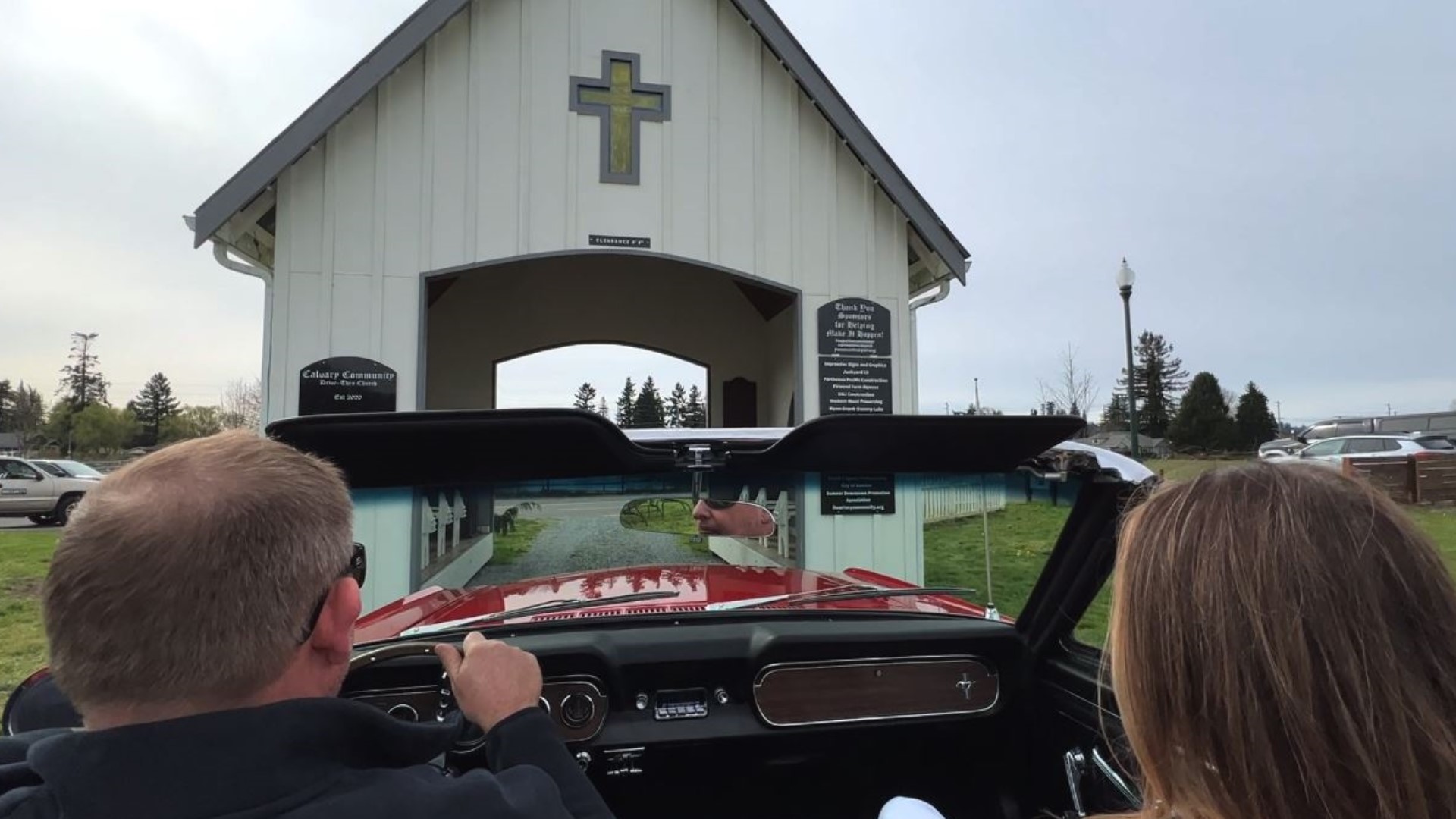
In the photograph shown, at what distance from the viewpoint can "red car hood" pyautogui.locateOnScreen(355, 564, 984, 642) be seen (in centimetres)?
220

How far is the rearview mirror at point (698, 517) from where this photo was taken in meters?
2.20

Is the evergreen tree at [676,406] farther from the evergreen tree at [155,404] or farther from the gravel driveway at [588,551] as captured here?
the evergreen tree at [155,404]

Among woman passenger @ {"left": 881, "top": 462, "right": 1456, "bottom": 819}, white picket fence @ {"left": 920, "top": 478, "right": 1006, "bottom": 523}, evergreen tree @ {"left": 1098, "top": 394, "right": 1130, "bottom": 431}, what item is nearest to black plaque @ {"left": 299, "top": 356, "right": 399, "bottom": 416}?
white picket fence @ {"left": 920, "top": 478, "right": 1006, "bottom": 523}

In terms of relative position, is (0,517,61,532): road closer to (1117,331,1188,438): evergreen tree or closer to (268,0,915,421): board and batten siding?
(268,0,915,421): board and batten siding

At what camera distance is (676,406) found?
25.6 m

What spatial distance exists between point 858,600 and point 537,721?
145 centimetres

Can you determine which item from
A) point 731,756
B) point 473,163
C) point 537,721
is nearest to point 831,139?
point 473,163

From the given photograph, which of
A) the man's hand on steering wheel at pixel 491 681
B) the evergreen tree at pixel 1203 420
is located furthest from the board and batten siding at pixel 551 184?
the evergreen tree at pixel 1203 420

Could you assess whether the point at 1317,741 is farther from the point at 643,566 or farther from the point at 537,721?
the point at 643,566

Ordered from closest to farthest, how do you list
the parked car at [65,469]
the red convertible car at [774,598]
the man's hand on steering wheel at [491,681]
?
the man's hand on steering wheel at [491,681], the red convertible car at [774,598], the parked car at [65,469]

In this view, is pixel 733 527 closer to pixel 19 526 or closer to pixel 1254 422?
pixel 19 526

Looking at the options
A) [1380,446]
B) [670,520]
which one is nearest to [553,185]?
[670,520]

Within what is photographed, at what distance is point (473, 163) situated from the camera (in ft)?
19.5

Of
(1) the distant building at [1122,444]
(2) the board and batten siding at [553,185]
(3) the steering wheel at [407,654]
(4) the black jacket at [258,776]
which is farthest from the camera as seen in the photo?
(2) the board and batten siding at [553,185]
